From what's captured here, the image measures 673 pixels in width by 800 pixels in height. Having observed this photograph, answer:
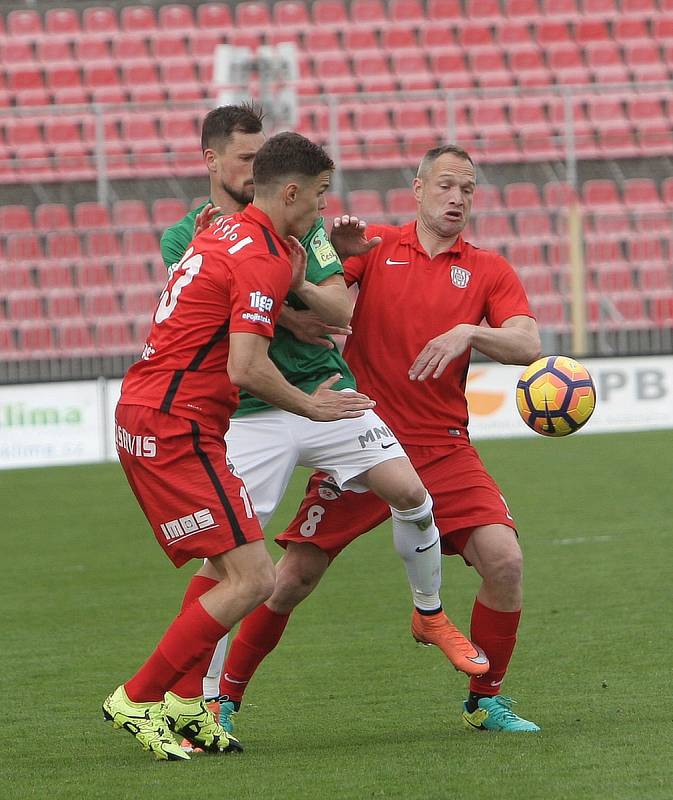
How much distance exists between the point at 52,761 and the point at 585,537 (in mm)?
5697

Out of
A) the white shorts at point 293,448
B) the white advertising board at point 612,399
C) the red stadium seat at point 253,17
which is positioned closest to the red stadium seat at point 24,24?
the red stadium seat at point 253,17

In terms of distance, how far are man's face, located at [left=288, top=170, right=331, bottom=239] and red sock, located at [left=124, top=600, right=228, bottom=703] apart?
4.31 ft

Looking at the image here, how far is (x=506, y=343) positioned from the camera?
514cm

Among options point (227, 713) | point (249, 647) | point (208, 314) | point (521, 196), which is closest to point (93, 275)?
point (521, 196)

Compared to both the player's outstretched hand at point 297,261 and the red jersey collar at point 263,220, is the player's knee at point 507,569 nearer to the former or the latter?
the player's outstretched hand at point 297,261

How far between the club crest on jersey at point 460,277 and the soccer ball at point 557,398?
0.43 m

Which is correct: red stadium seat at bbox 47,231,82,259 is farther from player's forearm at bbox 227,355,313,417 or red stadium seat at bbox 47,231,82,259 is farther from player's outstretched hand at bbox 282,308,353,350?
player's forearm at bbox 227,355,313,417

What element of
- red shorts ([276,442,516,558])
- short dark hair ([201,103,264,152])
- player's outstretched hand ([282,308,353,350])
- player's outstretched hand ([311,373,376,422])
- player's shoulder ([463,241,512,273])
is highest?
short dark hair ([201,103,264,152])

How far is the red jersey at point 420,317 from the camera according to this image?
539 centimetres

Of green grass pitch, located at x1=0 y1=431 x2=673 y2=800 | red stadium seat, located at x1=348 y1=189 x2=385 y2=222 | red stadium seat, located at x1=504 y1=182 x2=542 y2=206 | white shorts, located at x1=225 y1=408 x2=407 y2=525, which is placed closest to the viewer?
green grass pitch, located at x1=0 y1=431 x2=673 y2=800

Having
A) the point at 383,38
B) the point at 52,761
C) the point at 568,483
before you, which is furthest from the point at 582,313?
the point at 52,761

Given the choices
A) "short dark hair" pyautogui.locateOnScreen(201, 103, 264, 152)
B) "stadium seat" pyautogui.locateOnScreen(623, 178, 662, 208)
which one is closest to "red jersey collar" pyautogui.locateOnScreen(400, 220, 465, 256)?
"short dark hair" pyautogui.locateOnScreen(201, 103, 264, 152)

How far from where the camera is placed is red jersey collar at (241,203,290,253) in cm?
462

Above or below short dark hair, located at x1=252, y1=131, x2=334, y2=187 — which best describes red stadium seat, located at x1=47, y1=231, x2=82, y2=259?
below
